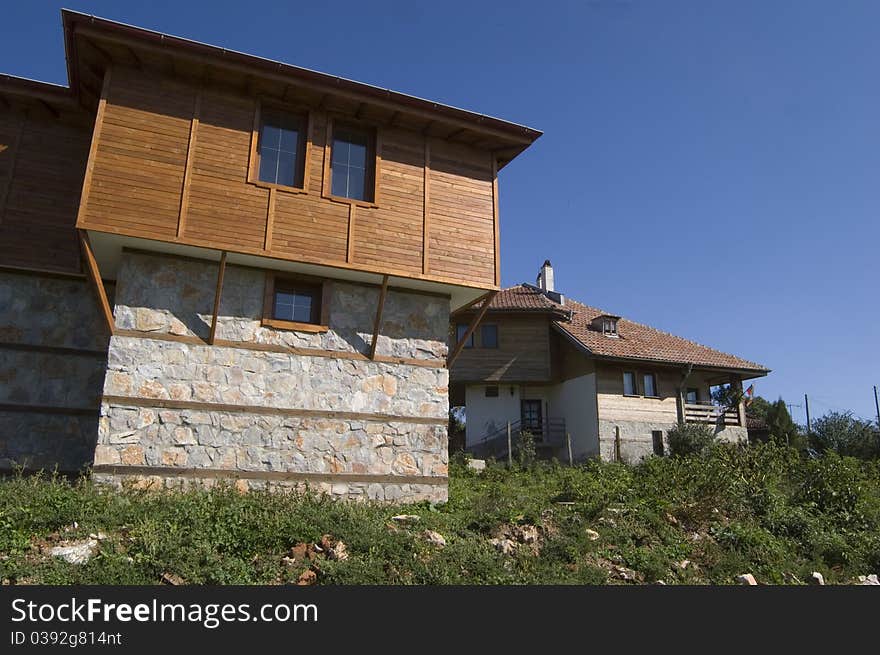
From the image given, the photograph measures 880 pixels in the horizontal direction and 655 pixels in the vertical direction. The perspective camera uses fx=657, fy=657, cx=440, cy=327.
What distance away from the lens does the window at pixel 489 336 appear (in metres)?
28.8

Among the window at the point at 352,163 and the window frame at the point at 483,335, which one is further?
the window frame at the point at 483,335

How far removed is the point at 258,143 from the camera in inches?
503

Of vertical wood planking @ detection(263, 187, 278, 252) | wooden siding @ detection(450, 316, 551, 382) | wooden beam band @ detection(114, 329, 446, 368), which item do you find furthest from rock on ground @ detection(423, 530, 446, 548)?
wooden siding @ detection(450, 316, 551, 382)

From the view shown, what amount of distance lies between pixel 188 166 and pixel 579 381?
1976cm

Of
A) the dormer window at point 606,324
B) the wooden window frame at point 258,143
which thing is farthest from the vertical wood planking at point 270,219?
the dormer window at point 606,324

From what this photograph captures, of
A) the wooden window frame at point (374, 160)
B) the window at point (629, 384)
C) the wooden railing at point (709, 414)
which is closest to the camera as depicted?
the wooden window frame at point (374, 160)

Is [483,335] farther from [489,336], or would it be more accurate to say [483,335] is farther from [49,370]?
[49,370]

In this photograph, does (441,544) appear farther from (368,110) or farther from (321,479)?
(368,110)

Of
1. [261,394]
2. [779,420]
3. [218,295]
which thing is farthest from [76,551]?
[779,420]

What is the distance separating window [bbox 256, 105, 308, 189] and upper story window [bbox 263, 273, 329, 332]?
189 centimetres

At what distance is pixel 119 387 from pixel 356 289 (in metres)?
4.69

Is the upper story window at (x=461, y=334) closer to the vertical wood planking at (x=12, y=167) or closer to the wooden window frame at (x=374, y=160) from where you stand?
the wooden window frame at (x=374, y=160)

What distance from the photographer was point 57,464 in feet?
37.9

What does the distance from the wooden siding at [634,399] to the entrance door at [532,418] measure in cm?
362
